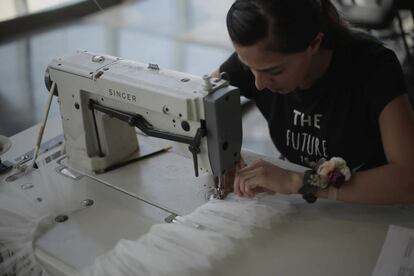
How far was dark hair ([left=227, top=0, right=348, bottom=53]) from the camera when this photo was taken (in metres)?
1.16

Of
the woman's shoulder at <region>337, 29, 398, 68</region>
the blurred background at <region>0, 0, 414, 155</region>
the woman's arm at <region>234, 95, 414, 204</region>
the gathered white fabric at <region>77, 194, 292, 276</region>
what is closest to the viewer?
the gathered white fabric at <region>77, 194, 292, 276</region>

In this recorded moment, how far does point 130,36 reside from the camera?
4816mm

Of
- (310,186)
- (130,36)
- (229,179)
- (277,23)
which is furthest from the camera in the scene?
(130,36)

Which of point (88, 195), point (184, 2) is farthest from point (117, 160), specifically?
point (184, 2)

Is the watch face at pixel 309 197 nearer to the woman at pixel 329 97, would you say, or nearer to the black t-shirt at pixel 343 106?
the woman at pixel 329 97

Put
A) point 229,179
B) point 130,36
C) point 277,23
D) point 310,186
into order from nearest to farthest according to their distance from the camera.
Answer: point 277,23 → point 310,186 → point 229,179 → point 130,36

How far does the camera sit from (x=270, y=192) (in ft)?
4.44

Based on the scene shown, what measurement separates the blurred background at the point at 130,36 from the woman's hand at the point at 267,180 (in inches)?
69.3

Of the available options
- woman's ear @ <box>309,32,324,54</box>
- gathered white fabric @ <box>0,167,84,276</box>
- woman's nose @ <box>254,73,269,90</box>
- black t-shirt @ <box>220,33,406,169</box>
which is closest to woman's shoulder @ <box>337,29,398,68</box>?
black t-shirt @ <box>220,33,406,169</box>

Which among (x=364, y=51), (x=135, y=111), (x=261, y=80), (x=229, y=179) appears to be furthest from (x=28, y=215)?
(x=364, y=51)

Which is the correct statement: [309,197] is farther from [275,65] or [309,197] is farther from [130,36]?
[130,36]

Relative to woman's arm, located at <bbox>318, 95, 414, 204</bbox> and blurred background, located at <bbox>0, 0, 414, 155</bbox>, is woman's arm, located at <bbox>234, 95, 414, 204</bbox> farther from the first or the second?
blurred background, located at <bbox>0, 0, 414, 155</bbox>

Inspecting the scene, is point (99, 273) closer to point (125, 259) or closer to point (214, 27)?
point (125, 259)

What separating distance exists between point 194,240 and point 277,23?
1.78 ft
